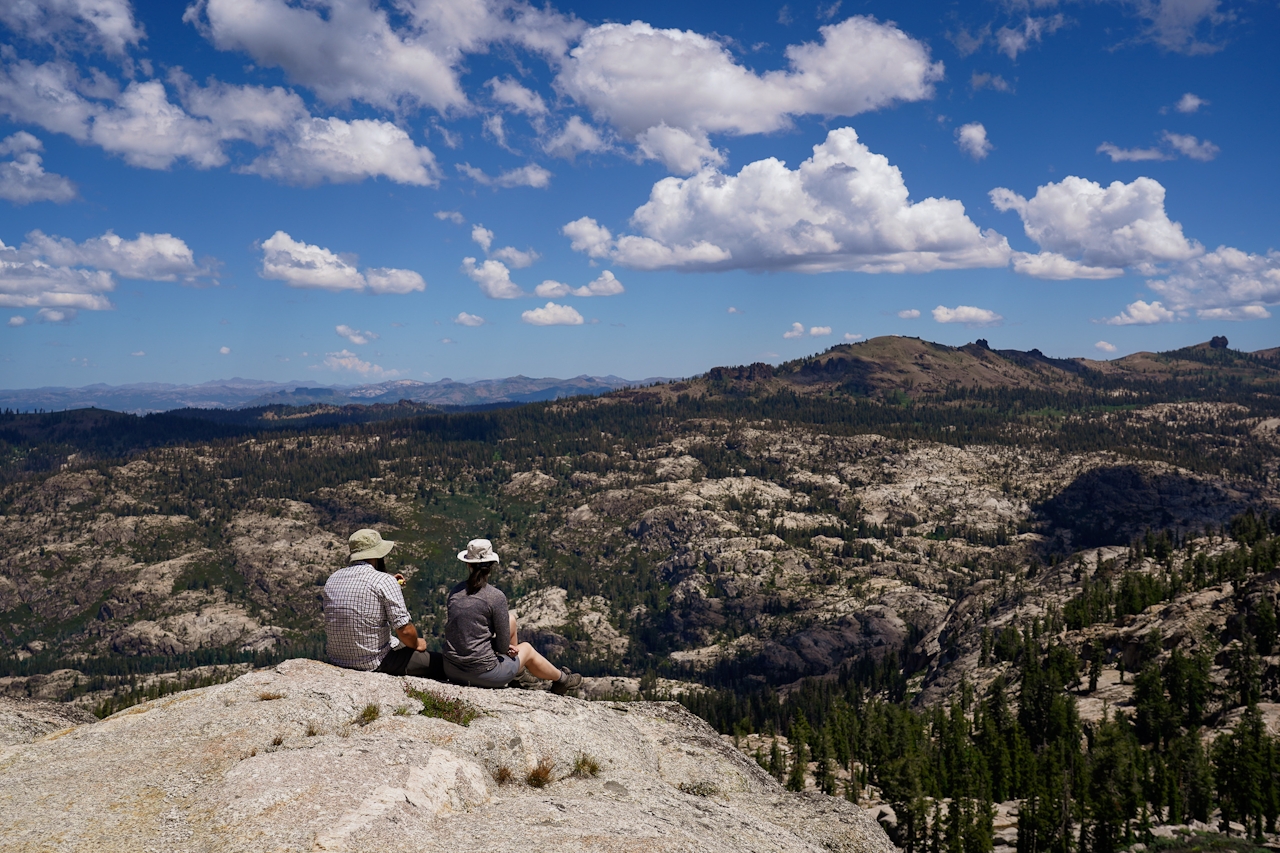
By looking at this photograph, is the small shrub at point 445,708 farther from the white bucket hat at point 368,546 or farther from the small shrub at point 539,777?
the white bucket hat at point 368,546

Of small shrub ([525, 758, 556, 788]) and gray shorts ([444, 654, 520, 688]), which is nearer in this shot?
small shrub ([525, 758, 556, 788])

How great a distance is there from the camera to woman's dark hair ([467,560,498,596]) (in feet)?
76.4

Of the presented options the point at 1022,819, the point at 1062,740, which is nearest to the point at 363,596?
the point at 1022,819

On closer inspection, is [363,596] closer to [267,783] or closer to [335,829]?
[267,783]

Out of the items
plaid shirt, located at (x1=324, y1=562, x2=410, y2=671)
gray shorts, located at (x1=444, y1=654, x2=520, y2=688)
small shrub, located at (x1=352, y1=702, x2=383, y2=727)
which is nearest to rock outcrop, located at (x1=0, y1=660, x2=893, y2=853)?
small shrub, located at (x1=352, y1=702, x2=383, y2=727)

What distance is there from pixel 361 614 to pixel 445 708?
418 centimetres

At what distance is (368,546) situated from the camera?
79.7 feet

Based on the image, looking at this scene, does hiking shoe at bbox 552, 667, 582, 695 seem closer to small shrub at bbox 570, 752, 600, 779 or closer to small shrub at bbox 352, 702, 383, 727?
small shrub at bbox 570, 752, 600, 779

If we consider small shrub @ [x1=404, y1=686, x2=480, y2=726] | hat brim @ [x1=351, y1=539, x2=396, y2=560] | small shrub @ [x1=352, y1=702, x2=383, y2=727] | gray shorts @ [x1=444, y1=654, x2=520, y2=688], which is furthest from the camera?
gray shorts @ [x1=444, y1=654, x2=520, y2=688]

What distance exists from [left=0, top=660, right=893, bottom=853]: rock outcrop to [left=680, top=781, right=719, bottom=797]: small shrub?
8 cm

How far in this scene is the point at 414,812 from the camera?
16.3 metres

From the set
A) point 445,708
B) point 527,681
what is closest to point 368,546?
point 445,708

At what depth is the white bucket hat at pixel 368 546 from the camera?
23.7m

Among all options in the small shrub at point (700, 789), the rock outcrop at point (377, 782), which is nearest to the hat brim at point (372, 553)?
the rock outcrop at point (377, 782)
